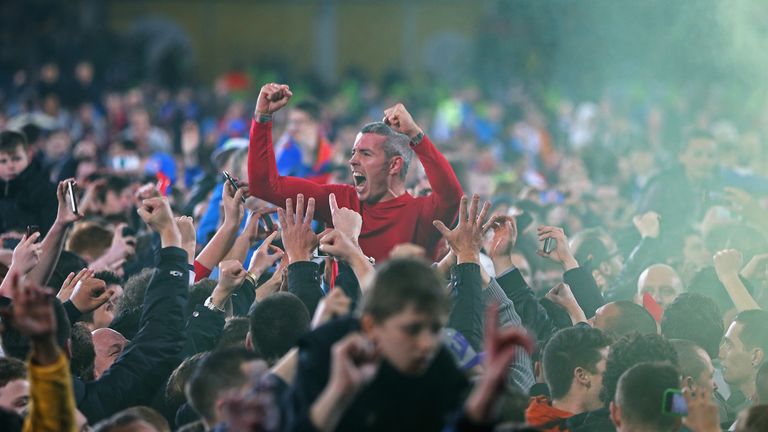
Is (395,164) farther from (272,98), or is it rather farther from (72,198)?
(72,198)

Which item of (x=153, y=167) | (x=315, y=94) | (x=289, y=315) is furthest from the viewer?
(x=315, y=94)

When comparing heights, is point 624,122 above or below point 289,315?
below

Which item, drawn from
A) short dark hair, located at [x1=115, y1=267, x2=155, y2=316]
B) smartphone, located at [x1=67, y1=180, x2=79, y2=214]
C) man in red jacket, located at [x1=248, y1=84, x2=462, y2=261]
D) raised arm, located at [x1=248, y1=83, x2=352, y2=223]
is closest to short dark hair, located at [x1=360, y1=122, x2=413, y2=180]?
man in red jacket, located at [x1=248, y1=84, x2=462, y2=261]

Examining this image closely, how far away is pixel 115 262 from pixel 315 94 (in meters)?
19.2

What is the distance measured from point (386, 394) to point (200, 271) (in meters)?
3.20

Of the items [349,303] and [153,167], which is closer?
[349,303]

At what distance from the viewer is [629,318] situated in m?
6.05

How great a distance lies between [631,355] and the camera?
5.12 meters

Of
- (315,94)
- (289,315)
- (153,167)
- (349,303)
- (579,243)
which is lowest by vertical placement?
(315,94)

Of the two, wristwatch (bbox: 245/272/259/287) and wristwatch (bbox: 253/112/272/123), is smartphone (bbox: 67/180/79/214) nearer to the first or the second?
wristwatch (bbox: 245/272/259/287)

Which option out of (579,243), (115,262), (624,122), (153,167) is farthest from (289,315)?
(624,122)

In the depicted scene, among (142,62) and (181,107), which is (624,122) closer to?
(181,107)

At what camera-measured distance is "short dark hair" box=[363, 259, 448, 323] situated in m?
3.72

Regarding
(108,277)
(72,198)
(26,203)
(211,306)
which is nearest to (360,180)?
(211,306)
